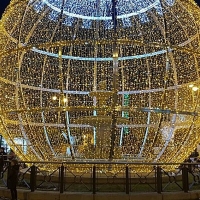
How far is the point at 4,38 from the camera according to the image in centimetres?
873

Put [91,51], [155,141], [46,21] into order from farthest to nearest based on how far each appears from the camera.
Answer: [91,51] < [46,21] < [155,141]

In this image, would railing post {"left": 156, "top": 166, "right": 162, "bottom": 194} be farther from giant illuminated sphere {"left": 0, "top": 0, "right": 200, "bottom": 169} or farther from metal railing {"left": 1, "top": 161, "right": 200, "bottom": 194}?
giant illuminated sphere {"left": 0, "top": 0, "right": 200, "bottom": 169}

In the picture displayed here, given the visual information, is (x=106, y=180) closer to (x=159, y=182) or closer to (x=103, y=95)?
(x=159, y=182)

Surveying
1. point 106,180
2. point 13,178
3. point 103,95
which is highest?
point 103,95

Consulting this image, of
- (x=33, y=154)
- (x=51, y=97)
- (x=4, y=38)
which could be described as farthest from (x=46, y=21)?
(x=33, y=154)

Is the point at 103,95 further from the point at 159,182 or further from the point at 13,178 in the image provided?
the point at 13,178

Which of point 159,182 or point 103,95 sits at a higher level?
point 103,95

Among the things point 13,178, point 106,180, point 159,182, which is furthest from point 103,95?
point 13,178

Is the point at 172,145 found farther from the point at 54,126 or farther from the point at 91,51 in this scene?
the point at 91,51

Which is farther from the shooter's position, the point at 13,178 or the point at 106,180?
the point at 106,180

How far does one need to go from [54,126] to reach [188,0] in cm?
475

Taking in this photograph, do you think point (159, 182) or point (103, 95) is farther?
point (103, 95)

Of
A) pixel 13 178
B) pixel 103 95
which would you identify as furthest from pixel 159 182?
pixel 13 178

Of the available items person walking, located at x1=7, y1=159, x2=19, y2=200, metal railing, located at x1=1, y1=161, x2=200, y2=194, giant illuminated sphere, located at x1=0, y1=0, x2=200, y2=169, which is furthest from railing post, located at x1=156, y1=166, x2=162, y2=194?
person walking, located at x1=7, y1=159, x2=19, y2=200
